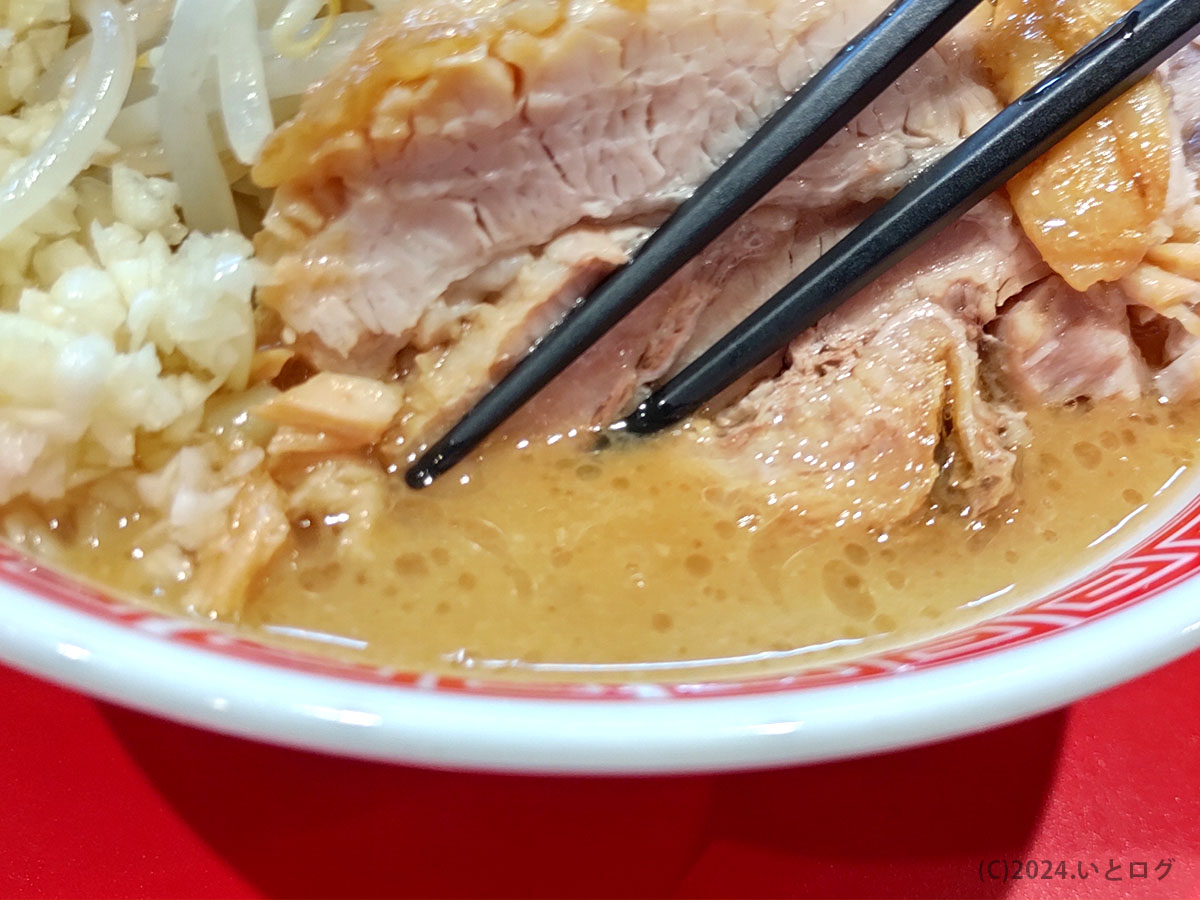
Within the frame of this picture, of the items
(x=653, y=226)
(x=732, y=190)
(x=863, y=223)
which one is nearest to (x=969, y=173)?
(x=863, y=223)

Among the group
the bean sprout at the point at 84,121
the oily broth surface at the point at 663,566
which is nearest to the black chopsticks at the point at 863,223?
the oily broth surface at the point at 663,566

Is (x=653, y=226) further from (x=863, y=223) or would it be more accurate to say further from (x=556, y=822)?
(x=556, y=822)

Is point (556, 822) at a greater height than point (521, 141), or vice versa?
point (521, 141)

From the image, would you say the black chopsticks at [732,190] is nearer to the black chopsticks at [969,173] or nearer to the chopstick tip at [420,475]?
the chopstick tip at [420,475]

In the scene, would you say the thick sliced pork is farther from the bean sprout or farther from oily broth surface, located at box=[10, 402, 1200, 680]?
the bean sprout

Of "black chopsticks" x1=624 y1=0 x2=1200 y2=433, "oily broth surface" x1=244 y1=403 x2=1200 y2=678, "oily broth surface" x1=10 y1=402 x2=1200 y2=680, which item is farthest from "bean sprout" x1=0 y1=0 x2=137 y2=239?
"black chopsticks" x1=624 y1=0 x2=1200 y2=433

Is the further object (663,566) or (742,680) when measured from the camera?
(663,566)
